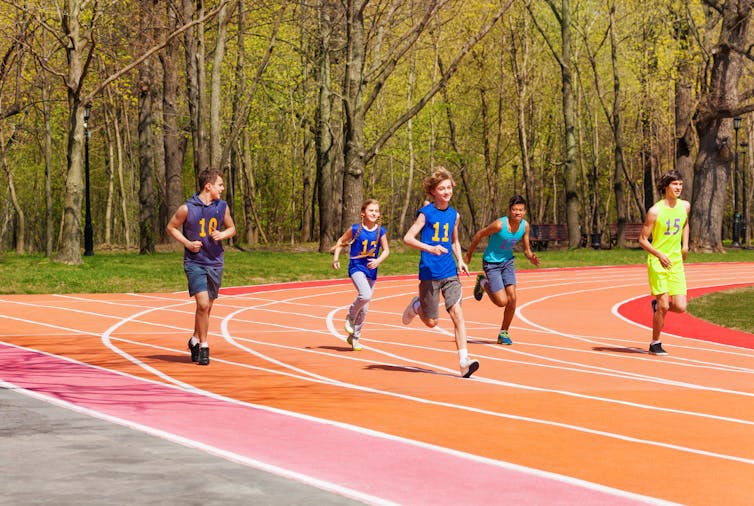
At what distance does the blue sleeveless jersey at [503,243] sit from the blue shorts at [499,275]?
0.07m

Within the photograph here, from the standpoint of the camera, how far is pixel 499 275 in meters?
15.5

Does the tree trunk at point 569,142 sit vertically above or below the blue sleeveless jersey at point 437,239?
above

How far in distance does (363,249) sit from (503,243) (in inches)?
82.6

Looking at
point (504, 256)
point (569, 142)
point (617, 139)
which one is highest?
point (617, 139)

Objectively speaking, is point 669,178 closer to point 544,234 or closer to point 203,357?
point 203,357

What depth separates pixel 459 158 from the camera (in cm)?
6512

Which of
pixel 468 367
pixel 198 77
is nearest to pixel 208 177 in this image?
pixel 468 367

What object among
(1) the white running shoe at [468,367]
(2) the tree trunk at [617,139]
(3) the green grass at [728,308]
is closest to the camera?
(1) the white running shoe at [468,367]

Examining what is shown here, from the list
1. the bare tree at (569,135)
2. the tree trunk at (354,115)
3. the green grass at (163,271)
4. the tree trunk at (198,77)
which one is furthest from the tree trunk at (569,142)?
the tree trunk at (198,77)

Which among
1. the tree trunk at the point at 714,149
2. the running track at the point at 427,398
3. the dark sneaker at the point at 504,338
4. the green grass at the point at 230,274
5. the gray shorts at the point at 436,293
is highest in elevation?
the tree trunk at the point at 714,149

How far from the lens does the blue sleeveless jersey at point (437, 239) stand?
11.8m

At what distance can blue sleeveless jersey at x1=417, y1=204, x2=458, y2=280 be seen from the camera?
11773 mm

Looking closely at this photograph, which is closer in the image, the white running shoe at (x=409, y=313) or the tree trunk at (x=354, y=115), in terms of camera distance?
the white running shoe at (x=409, y=313)

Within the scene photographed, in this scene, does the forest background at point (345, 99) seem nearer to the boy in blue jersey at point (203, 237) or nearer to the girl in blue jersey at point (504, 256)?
the girl in blue jersey at point (504, 256)
